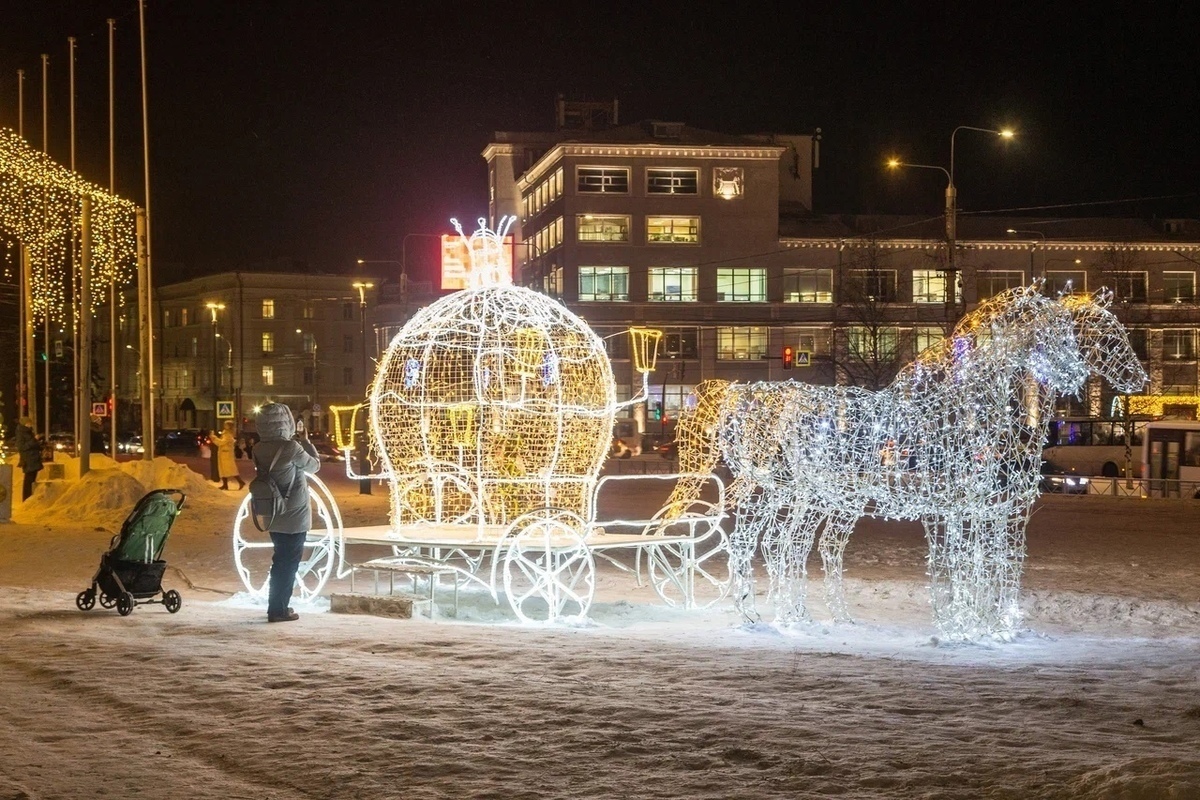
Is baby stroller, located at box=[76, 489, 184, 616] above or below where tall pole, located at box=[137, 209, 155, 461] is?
below

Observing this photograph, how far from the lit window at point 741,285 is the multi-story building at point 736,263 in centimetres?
6

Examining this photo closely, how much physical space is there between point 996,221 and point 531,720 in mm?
61258

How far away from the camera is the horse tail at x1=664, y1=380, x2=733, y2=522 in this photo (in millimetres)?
12570

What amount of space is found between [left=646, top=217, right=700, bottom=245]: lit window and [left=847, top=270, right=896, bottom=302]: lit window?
23.6ft

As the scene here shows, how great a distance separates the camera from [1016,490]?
1062 centimetres

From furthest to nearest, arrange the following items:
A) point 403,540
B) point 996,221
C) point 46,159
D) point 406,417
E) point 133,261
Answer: point 996,221 < point 133,261 < point 46,159 < point 406,417 < point 403,540

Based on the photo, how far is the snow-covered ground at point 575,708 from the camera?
5805 mm

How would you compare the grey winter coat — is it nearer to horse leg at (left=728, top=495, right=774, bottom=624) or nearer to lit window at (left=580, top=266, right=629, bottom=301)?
horse leg at (left=728, top=495, right=774, bottom=624)

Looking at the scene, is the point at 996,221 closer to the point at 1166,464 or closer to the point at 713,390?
the point at 1166,464

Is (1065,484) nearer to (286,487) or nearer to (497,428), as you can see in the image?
(497,428)

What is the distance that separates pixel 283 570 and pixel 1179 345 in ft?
187

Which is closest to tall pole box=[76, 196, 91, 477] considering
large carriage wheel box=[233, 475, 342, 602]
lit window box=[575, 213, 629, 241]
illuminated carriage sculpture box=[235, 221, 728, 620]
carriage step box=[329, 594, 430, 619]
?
large carriage wheel box=[233, 475, 342, 602]

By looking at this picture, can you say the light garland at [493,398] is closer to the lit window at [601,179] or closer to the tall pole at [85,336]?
the tall pole at [85,336]

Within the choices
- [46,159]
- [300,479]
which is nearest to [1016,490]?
[300,479]
